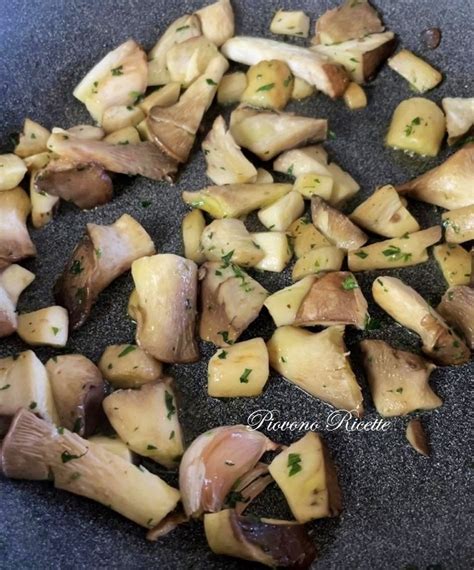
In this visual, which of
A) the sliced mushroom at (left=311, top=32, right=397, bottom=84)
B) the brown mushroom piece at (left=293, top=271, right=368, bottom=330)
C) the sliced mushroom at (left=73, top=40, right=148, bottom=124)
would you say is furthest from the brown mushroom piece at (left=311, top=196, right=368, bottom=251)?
the sliced mushroom at (left=73, top=40, right=148, bottom=124)

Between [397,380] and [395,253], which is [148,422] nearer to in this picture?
[397,380]

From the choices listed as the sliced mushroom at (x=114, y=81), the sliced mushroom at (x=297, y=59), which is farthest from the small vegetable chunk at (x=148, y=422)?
the sliced mushroom at (x=297, y=59)

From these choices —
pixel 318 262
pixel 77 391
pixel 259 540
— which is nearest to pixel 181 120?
pixel 318 262

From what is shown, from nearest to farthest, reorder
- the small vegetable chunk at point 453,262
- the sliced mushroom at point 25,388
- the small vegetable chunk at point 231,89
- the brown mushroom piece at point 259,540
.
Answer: the brown mushroom piece at point 259,540
the sliced mushroom at point 25,388
the small vegetable chunk at point 453,262
the small vegetable chunk at point 231,89

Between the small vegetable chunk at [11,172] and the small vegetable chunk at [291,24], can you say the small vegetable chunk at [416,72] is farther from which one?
the small vegetable chunk at [11,172]

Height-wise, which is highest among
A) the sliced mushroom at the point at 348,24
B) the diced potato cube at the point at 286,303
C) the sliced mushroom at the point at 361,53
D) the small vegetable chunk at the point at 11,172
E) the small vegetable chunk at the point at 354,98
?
the small vegetable chunk at the point at 11,172
